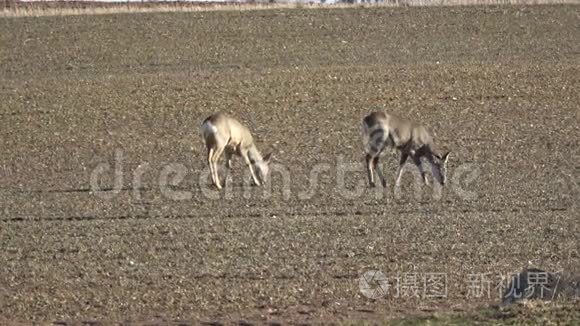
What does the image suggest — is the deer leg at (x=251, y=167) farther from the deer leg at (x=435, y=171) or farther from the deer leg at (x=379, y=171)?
the deer leg at (x=435, y=171)

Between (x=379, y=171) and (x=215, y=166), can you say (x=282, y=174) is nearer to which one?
(x=215, y=166)

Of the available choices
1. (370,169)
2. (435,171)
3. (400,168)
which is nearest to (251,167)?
(370,169)

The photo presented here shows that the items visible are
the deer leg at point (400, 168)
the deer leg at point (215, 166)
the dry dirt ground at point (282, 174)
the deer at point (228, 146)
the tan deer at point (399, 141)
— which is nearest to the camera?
the dry dirt ground at point (282, 174)

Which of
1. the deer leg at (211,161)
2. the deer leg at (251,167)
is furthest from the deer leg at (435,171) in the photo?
the deer leg at (211,161)

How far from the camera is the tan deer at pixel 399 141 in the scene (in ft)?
66.5

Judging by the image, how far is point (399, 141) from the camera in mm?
20719

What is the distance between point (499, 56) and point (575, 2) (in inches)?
524

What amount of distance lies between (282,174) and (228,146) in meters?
1.05

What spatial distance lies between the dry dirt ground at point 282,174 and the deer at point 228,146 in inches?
14.6

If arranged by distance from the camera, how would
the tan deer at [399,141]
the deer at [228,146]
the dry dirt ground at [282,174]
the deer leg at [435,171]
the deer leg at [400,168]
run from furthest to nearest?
the tan deer at [399,141], the deer at [228,146], the deer leg at [435,171], the deer leg at [400,168], the dry dirt ground at [282,174]

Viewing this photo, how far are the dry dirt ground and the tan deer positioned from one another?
0.43 metres

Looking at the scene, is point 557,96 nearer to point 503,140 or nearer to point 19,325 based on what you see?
point 503,140

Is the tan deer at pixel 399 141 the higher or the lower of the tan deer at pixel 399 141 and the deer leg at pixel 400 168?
the higher

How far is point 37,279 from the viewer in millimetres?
13484
